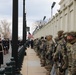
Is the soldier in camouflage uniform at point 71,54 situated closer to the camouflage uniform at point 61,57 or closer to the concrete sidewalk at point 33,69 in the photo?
the camouflage uniform at point 61,57

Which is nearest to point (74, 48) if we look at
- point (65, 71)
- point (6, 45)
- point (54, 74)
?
point (65, 71)

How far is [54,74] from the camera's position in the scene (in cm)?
1096

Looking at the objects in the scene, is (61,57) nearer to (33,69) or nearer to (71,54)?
(71,54)

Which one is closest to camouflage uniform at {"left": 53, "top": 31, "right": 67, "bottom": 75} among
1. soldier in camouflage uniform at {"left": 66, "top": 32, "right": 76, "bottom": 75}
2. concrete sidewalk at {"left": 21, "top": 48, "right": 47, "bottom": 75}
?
soldier in camouflage uniform at {"left": 66, "top": 32, "right": 76, "bottom": 75}

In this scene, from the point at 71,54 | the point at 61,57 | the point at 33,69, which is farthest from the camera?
the point at 33,69

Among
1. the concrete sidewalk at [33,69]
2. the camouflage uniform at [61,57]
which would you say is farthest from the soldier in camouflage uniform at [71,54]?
the concrete sidewalk at [33,69]

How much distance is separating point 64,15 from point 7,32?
497 ft

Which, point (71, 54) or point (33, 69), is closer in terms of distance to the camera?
point (71, 54)

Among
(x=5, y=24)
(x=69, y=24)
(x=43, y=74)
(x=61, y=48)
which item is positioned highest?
(x=5, y=24)

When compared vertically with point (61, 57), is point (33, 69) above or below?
below

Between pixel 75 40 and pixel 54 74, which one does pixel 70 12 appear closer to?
pixel 54 74

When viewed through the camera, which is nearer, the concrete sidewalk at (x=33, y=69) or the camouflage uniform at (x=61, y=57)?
the camouflage uniform at (x=61, y=57)

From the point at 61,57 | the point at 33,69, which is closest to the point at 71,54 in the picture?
the point at 61,57

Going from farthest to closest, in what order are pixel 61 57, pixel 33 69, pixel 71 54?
pixel 33 69 < pixel 61 57 < pixel 71 54
